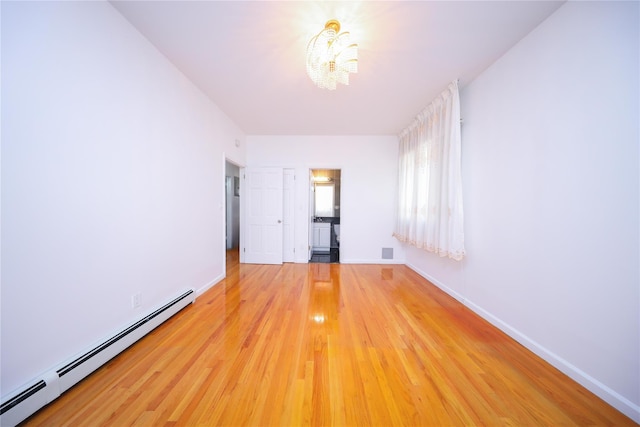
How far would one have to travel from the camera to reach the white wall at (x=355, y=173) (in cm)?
414

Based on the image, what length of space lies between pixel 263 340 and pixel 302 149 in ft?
11.2

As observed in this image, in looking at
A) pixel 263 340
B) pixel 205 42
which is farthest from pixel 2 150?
pixel 263 340

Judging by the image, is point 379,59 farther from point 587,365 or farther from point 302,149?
point 587,365

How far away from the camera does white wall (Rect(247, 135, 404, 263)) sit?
4.14 metres

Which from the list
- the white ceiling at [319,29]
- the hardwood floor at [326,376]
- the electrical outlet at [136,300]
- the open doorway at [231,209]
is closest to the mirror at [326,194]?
the open doorway at [231,209]

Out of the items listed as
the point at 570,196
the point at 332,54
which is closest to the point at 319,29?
the point at 332,54

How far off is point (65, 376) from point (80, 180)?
1200 millimetres

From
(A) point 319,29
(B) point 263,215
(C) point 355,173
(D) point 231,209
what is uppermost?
(A) point 319,29

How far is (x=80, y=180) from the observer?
52.5 inches

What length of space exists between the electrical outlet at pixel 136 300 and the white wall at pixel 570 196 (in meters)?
3.29

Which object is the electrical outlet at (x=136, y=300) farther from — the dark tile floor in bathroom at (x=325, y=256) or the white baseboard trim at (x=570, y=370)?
the white baseboard trim at (x=570, y=370)

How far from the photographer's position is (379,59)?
1.99 m

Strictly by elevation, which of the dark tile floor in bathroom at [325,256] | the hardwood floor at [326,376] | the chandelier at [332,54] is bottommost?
the dark tile floor in bathroom at [325,256]

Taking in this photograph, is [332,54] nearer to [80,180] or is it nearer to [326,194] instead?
[80,180]
